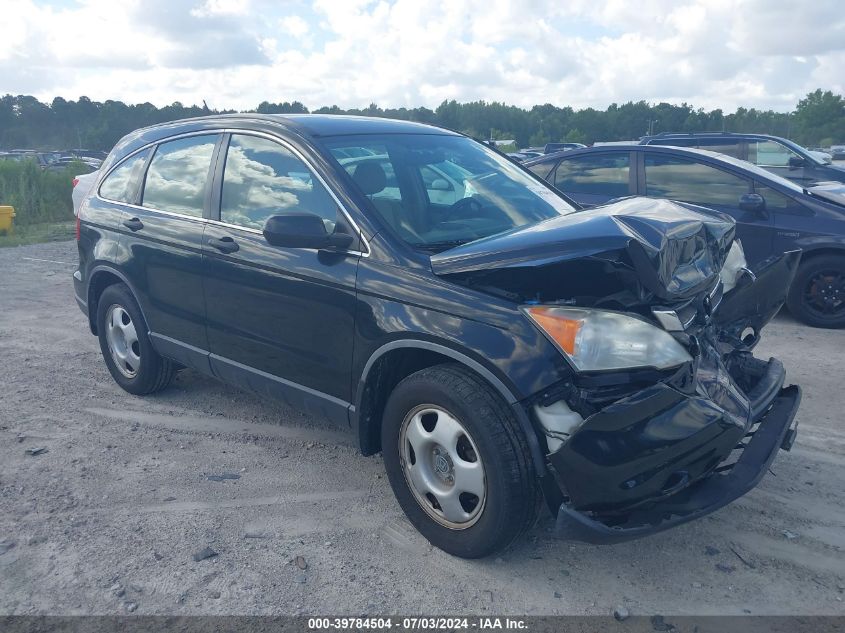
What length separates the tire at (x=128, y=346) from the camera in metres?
5.15

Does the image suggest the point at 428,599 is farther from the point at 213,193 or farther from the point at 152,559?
the point at 213,193

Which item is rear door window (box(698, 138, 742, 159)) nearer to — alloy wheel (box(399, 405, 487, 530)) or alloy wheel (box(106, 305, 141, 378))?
alloy wheel (box(106, 305, 141, 378))

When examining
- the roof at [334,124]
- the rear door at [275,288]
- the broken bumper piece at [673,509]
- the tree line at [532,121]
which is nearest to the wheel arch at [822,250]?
the roof at [334,124]

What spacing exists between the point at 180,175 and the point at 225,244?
87 cm

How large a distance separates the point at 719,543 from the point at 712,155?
5.19 metres

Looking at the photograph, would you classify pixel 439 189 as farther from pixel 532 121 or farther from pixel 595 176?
pixel 532 121

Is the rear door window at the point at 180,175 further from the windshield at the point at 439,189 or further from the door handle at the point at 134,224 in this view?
the windshield at the point at 439,189

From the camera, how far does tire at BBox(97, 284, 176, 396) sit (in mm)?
5152

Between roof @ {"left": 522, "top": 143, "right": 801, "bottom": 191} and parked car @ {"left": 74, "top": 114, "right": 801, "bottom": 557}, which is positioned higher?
roof @ {"left": 522, "top": 143, "right": 801, "bottom": 191}

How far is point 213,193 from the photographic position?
4406mm

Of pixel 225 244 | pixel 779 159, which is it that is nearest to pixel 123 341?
pixel 225 244

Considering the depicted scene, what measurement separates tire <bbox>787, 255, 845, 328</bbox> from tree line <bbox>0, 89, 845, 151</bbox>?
1092 inches

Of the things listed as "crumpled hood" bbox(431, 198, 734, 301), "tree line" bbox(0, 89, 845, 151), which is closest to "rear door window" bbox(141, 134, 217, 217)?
"crumpled hood" bbox(431, 198, 734, 301)

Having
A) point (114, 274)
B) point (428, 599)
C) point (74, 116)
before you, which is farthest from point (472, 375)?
point (74, 116)
